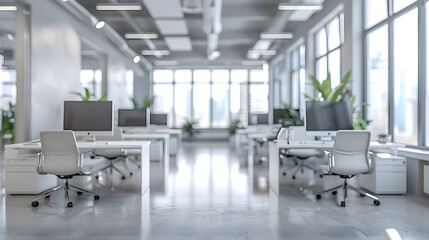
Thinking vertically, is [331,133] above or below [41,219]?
above

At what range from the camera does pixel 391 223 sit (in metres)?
4.24

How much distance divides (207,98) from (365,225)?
15585 mm

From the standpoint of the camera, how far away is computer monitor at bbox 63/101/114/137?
5719 mm

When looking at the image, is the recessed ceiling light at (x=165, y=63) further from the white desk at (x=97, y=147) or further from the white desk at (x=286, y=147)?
the white desk at (x=286, y=147)

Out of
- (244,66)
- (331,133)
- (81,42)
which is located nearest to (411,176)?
(331,133)

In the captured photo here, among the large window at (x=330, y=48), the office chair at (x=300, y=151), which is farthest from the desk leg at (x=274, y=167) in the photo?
the large window at (x=330, y=48)

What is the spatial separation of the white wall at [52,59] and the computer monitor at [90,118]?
1.63 m

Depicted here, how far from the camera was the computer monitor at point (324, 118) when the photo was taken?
5816mm

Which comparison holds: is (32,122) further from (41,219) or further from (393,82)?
(393,82)

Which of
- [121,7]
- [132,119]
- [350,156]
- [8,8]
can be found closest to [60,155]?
[8,8]

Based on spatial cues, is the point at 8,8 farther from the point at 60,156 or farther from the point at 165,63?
the point at 165,63

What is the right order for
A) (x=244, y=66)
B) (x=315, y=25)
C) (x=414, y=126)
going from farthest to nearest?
(x=244, y=66), (x=315, y=25), (x=414, y=126)

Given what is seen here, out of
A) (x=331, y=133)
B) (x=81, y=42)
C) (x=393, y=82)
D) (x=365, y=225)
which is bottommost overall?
(x=365, y=225)

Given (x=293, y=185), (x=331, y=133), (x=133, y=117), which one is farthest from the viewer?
(x=133, y=117)
